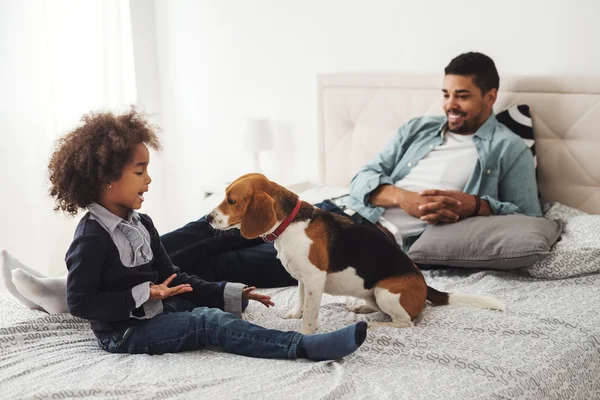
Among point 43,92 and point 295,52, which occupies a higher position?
point 295,52

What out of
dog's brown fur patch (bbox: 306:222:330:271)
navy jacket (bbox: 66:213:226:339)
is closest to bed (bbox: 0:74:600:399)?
navy jacket (bbox: 66:213:226:339)

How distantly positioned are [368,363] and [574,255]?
1010mm

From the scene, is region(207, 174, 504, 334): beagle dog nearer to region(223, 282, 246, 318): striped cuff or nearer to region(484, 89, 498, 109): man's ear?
region(223, 282, 246, 318): striped cuff

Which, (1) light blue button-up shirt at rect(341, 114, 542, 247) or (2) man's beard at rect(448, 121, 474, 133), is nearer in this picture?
(1) light blue button-up shirt at rect(341, 114, 542, 247)

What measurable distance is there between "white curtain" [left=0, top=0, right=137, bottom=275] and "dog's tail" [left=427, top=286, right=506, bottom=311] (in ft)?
8.31

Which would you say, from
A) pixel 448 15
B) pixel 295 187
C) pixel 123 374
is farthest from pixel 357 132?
pixel 123 374

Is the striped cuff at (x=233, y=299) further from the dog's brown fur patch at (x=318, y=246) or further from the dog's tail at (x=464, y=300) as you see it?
the dog's tail at (x=464, y=300)

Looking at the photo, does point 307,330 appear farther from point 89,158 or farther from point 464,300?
point 89,158

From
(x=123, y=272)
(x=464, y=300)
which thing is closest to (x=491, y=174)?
(x=464, y=300)

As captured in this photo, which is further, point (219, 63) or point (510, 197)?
point (219, 63)

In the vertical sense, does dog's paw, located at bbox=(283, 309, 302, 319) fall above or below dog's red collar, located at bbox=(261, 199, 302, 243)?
below

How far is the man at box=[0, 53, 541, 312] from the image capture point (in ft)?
8.18

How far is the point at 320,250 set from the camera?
1923 mm

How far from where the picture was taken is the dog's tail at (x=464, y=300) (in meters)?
2.11
